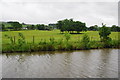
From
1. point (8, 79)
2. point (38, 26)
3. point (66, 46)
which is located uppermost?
point (38, 26)

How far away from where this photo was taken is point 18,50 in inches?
738

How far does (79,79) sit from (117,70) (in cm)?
356

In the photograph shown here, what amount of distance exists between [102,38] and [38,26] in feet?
247

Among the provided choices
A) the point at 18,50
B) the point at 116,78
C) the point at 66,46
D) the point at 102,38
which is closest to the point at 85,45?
the point at 66,46

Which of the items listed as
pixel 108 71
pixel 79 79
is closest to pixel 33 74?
pixel 79 79

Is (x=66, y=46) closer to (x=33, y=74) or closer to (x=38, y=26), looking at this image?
(x=33, y=74)

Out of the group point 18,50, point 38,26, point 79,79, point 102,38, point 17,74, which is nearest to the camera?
point 79,79

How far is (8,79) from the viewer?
8797 millimetres

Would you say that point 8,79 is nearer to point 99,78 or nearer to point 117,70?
point 99,78

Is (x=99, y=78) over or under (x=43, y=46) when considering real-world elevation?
under

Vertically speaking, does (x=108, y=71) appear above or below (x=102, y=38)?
below

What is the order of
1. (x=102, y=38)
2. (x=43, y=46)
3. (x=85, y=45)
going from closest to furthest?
1. (x=43, y=46)
2. (x=85, y=45)
3. (x=102, y=38)

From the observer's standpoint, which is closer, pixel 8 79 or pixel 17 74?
pixel 8 79

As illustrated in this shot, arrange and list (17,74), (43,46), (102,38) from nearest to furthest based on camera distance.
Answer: (17,74), (43,46), (102,38)
